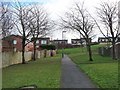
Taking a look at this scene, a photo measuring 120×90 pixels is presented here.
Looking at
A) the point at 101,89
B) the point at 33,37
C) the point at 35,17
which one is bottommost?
the point at 101,89

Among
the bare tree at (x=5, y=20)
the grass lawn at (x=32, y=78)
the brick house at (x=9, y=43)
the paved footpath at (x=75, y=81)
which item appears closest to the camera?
the paved footpath at (x=75, y=81)

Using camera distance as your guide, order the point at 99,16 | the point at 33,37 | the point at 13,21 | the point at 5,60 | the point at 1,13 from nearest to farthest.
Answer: the point at 1,13 < the point at 5,60 < the point at 13,21 < the point at 33,37 < the point at 99,16

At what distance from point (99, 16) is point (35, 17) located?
36.0ft

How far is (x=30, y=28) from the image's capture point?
46.4 metres

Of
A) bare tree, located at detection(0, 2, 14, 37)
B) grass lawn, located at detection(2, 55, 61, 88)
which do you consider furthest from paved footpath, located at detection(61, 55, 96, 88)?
bare tree, located at detection(0, 2, 14, 37)

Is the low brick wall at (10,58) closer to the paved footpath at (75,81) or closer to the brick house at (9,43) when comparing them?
the brick house at (9,43)

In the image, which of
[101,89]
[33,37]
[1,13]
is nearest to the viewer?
[101,89]

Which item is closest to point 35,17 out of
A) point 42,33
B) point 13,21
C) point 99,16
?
point 42,33

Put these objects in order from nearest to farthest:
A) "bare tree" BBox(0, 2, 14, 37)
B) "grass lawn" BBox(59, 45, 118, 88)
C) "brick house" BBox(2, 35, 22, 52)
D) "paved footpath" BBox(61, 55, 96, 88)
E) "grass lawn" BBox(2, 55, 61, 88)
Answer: "paved footpath" BBox(61, 55, 96, 88), "grass lawn" BBox(59, 45, 118, 88), "grass lawn" BBox(2, 55, 61, 88), "bare tree" BBox(0, 2, 14, 37), "brick house" BBox(2, 35, 22, 52)

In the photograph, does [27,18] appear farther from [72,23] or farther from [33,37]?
[72,23]

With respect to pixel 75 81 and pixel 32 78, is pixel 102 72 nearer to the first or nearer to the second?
pixel 32 78

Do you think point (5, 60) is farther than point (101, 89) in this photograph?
Yes

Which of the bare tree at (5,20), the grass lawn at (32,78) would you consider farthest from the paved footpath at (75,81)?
the bare tree at (5,20)

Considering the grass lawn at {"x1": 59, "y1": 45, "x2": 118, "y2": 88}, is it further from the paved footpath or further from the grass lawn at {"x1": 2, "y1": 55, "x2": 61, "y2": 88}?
the grass lawn at {"x1": 2, "y1": 55, "x2": 61, "y2": 88}
